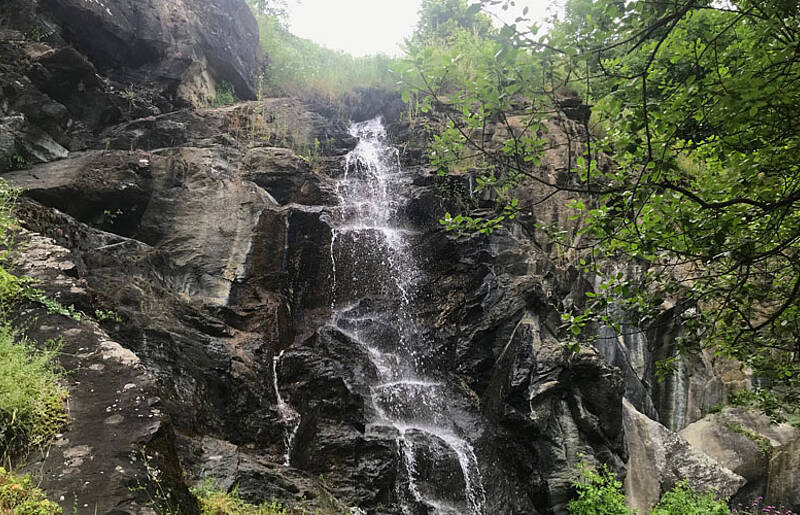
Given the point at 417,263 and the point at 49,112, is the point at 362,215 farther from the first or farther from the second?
the point at 49,112

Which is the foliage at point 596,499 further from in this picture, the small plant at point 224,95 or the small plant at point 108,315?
the small plant at point 224,95

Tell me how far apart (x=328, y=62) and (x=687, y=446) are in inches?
750

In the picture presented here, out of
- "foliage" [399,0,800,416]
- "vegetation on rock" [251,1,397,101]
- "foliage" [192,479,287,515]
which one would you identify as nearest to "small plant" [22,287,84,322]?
"foliage" [192,479,287,515]

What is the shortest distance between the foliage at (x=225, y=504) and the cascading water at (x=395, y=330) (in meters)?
2.39

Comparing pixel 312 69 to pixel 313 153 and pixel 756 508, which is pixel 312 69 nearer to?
pixel 313 153

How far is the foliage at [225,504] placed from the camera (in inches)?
177

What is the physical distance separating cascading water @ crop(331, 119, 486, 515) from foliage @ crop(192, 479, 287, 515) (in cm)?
239

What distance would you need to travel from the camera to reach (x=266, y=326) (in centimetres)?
920

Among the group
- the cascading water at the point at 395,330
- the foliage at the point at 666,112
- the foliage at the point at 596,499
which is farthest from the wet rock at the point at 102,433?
the foliage at the point at 596,499

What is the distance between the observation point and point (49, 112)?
9.73 metres

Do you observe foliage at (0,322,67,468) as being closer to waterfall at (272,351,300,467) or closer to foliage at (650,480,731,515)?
waterfall at (272,351,300,467)

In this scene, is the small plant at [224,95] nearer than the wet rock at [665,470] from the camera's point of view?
No

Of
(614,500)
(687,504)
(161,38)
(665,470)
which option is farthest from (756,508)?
(161,38)

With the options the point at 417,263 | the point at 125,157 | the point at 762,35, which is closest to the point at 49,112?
the point at 125,157
